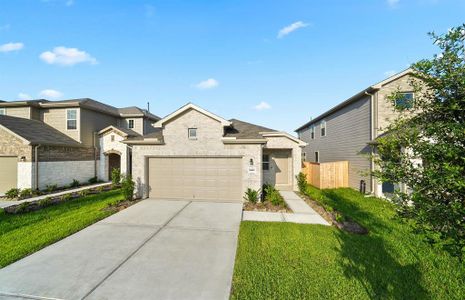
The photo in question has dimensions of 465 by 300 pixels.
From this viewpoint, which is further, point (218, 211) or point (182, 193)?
point (182, 193)

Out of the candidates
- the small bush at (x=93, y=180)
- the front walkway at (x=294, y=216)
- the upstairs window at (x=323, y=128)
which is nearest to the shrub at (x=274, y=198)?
the front walkway at (x=294, y=216)

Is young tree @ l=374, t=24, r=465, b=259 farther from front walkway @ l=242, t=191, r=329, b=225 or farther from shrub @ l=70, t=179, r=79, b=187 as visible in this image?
shrub @ l=70, t=179, r=79, b=187

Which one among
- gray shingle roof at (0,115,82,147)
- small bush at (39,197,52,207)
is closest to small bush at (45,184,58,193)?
gray shingle roof at (0,115,82,147)

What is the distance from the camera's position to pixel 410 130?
302 centimetres

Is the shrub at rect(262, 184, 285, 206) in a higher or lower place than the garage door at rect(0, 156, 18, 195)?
lower

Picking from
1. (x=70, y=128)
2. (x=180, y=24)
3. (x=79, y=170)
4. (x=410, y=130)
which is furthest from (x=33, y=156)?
(x=410, y=130)

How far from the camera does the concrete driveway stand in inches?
147

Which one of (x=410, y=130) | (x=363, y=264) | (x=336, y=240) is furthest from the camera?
(x=336, y=240)

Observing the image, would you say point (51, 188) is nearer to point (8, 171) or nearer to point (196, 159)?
point (8, 171)

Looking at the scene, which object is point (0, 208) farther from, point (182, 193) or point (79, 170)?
point (182, 193)

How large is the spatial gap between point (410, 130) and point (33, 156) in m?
17.0

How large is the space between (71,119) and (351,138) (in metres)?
20.8

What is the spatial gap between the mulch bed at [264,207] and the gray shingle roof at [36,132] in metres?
12.9

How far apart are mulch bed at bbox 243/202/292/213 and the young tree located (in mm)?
6060
